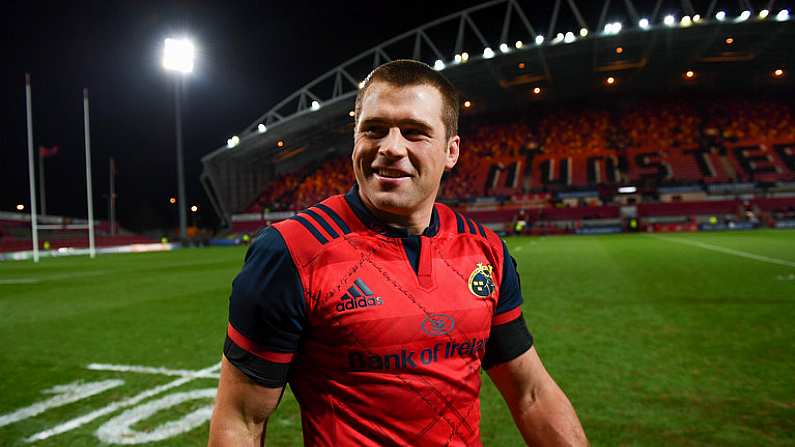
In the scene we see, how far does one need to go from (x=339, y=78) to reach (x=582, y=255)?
86.3 ft

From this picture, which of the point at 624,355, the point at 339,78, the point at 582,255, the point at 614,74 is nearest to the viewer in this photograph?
the point at 624,355

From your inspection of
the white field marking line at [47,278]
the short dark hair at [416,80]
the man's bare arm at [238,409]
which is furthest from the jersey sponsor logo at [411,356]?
the white field marking line at [47,278]

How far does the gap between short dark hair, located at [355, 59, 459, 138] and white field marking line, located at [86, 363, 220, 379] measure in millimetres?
4062

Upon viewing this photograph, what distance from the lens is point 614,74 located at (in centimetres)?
4053

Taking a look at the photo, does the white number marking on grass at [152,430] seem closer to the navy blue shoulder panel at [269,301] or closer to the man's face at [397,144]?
the navy blue shoulder panel at [269,301]

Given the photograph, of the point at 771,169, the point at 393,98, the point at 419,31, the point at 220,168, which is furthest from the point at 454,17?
the point at 393,98

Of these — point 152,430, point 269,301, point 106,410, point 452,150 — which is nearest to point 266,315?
point 269,301

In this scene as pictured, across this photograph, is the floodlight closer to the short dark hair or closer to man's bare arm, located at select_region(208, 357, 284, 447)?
the short dark hair

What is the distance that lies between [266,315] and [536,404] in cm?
108

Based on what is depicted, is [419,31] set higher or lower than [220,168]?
higher

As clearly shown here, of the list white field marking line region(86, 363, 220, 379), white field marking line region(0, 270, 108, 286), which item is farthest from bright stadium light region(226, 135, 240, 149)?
white field marking line region(86, 363, 220, 379)

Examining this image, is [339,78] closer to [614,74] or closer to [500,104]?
[500,104]

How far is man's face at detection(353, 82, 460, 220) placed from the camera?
63.7 inches

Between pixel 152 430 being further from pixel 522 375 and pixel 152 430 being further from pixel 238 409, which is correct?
pixel 522 375
